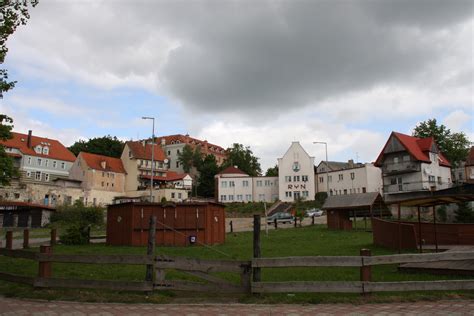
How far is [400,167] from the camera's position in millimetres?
65000

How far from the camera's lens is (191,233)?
2536 centimetres

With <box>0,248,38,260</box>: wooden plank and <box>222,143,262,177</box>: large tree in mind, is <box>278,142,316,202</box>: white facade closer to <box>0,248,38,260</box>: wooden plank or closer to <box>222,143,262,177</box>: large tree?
<box>222,143,262,177</box>: large tree

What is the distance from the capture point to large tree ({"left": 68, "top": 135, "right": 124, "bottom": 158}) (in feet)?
334

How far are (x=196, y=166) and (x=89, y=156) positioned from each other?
33.9 metres

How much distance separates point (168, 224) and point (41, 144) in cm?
6687

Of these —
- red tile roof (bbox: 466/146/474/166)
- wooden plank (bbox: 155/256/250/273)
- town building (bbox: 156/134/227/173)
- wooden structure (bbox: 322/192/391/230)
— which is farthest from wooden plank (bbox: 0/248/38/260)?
town building (bbox: 156/134/227/173)

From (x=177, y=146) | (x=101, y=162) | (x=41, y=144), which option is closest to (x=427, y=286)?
(x=101, y=162)

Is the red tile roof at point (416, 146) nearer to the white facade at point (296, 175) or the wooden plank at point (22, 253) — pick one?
the white facade at point (296, 175)

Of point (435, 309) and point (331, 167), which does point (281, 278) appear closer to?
point (435, 309)

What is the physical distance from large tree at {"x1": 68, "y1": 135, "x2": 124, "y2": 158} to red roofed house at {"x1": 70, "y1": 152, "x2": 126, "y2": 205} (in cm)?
1647

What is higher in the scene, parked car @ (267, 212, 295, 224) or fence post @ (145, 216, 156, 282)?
parked car @ (267, 212, 295, 224)

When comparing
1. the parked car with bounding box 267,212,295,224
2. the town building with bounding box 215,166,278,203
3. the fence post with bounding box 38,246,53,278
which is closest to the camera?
the fence post with bounding box 38,246,53,278

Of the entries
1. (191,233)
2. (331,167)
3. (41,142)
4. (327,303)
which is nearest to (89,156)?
(41,142)

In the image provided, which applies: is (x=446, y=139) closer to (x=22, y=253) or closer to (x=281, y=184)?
(x=281, y=184)
